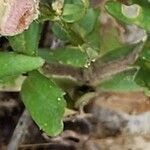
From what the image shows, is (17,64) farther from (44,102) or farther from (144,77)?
(144,77)

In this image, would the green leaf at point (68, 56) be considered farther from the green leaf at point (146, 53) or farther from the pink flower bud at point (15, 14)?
the pink flower bud at point (15, 14)

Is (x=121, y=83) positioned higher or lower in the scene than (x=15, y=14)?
lower

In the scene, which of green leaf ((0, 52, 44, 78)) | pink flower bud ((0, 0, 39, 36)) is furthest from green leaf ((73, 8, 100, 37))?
pink flower bud ((0, 0, 39, 36))

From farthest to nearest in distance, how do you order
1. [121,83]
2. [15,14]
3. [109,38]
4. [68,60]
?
[109,38] < [121,83] < [68,60] < [15,14]

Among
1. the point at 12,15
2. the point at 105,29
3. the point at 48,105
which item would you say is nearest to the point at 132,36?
the point at 105,29

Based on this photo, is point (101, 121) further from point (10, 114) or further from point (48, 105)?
point (48, 105)

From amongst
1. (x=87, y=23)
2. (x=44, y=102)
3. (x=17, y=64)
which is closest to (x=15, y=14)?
(x=17, y=64)

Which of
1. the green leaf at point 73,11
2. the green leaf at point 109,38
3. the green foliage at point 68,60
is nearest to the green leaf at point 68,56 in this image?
the green foliage at point 68,60
